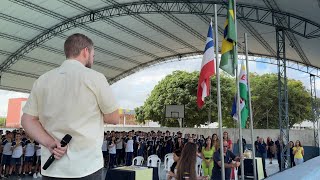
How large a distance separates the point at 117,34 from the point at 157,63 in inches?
320

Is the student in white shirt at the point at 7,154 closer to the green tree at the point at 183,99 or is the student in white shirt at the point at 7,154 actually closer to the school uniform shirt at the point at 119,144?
the school uniform shirt at the point at 119,144

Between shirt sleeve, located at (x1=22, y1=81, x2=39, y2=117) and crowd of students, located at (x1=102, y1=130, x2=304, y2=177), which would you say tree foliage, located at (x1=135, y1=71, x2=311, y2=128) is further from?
shirt sleeve, located at (x1=22, y1=81, x2=39, y2=117)

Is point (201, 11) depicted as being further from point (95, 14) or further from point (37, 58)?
point (37, 58)

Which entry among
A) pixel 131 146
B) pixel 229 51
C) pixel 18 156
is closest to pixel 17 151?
pixel 18 156

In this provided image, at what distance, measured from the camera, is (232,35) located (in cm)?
500

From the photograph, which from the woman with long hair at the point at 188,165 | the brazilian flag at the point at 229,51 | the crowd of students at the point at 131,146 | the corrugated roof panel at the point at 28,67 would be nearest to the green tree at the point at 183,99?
the crowd of students at the point at 131,146

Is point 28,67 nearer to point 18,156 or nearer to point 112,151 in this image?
point 112,151

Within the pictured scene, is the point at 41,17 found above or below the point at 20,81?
above

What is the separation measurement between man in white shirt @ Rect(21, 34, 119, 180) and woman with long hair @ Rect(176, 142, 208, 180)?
2931 mm

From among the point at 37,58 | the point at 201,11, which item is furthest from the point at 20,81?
the point at 201,11

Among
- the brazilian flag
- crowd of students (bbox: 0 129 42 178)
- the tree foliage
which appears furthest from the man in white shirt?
the tree foliage

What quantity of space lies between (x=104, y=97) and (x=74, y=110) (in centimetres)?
14

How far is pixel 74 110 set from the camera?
1.36 metres

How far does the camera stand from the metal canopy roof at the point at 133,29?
49.5ft
